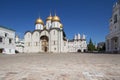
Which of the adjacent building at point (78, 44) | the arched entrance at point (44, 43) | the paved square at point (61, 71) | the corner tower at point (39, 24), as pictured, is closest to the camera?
the paved square at point (61, 71)

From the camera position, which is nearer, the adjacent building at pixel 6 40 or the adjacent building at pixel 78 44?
the adjacent building at pixel 6 40

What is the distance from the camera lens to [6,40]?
1427 inches

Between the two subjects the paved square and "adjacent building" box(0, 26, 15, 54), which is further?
"adjacent building" box(0, 26, 15, 54)

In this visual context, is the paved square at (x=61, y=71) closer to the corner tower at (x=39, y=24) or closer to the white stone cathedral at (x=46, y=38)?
the white stone cathedral at (x=46, y=38)

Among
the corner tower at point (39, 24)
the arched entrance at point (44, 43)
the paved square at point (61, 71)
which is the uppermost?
the corner tower at point (39, 24)

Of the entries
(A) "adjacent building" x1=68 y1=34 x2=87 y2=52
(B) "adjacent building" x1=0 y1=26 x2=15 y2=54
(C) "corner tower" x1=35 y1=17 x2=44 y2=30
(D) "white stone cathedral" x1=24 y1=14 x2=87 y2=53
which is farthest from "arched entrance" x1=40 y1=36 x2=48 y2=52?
(A) "adjacent building" x1=68 y1=34 x2=87 y2=52

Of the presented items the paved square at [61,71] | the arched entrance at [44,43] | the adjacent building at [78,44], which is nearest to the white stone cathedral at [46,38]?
the arched entrance at [44,43]

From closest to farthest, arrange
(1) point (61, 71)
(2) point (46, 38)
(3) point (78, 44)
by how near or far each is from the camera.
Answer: (1) point (61, 71), (2) point (46, 38), (3) point (78, 44)

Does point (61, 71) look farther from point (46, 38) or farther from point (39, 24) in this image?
point (39, 24)

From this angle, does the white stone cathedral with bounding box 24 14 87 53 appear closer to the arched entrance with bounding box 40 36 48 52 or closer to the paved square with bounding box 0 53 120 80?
the arched entrance with bounding box 40 36 48 52

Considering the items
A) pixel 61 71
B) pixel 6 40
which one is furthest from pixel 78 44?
pixel 61 71

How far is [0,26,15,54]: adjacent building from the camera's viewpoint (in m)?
34.9

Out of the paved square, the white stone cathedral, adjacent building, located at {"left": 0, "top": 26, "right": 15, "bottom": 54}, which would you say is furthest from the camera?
the white stone cathedral

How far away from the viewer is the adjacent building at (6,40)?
34.9m
